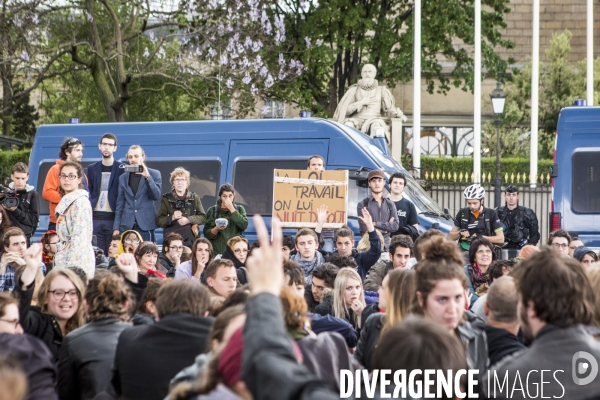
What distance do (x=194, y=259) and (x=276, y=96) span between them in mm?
20359

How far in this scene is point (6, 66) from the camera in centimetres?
2645

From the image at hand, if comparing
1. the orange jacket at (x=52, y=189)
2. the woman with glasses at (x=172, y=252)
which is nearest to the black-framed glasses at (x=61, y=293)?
the woman with glasses at (x=172, y=252)

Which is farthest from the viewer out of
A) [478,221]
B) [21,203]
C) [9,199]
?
[478,221]

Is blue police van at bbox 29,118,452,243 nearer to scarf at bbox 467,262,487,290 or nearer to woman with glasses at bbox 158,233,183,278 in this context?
woman with glasses at bbox 158,233,183,278

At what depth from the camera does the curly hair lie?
575cm

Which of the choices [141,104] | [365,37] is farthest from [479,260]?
[141,104]

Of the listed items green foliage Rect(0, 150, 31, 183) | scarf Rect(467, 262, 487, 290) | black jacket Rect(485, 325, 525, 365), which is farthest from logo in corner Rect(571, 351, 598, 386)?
green foliage Rect(0, 150, 31, 183)

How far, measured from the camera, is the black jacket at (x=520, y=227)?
48.3 ft

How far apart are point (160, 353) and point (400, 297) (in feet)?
4.12

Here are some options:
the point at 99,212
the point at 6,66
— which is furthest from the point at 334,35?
the point at 99,212

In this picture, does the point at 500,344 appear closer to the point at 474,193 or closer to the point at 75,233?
the point at 75,233

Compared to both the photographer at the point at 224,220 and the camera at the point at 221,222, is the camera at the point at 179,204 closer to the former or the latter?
the photographer at the point at 224,220

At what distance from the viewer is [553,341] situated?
4348 millimetres

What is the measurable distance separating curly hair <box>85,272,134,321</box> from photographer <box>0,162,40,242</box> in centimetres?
698
